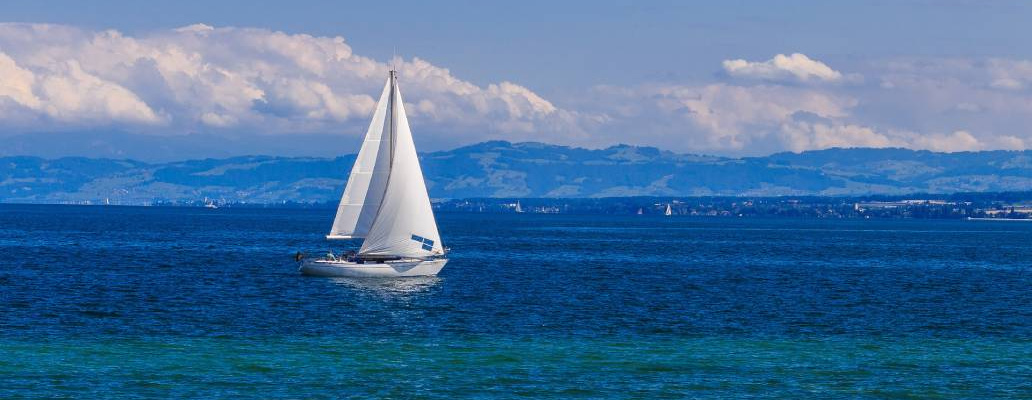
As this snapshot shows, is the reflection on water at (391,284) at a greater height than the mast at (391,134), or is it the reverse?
the mast at (391,134)

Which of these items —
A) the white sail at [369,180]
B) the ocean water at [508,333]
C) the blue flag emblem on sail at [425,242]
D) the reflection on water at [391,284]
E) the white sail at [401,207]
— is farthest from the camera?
the blue flag emblem on sail at [425,242]

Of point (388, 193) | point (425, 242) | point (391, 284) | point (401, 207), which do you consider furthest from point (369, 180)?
point (391, 284)

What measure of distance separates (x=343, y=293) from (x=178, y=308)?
518 inches

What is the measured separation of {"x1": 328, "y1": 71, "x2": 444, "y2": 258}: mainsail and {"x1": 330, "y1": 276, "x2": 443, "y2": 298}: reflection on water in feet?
6.75

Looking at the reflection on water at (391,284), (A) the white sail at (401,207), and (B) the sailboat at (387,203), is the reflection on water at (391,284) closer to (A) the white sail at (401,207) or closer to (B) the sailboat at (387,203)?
(B) the sailboat at (387,203)

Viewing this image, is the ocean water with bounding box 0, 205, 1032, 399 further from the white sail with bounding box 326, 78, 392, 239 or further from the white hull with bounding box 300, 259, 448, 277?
the white sail with bounding box 326, 78, 392, 239

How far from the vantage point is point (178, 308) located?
7306 centimetres

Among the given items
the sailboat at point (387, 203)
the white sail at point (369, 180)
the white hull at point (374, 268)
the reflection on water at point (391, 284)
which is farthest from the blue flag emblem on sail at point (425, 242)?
the white sail at point (369, 180)

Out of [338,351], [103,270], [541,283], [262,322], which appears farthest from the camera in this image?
[103,270]

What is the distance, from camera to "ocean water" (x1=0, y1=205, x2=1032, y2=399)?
46.5 meters

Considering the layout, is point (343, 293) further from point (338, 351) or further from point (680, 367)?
point (680, 367)

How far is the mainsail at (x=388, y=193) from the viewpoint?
3548 inches

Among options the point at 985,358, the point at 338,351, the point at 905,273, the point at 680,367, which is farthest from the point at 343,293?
the point at 905,273

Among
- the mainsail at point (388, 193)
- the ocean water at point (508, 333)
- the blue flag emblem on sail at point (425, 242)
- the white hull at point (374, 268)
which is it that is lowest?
the ocean water at point (508, 333)
